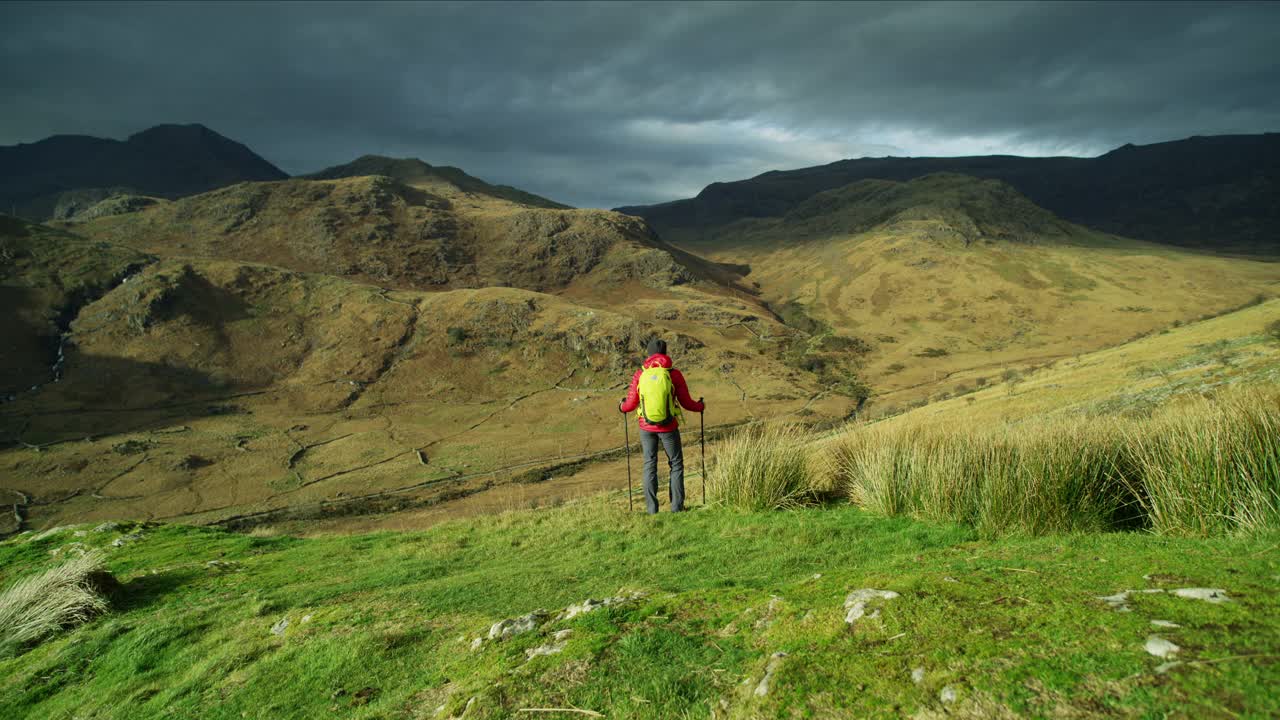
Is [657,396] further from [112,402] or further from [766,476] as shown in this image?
[112,402]

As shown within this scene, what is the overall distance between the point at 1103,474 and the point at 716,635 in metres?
4.87

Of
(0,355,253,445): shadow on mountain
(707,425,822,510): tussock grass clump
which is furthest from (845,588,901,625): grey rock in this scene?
(0,355,253,445): shadow on mountain

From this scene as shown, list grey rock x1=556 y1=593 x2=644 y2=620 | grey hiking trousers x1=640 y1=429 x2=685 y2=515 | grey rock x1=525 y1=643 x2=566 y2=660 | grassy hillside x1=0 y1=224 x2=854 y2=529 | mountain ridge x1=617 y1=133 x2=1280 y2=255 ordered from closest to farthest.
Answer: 1. grey rock x1=525 y1=643 x2=566 y2=660
2. grey rock x1=556 y1=593 x2=644 y2=620
3. grey hiking trousers x1=640 y1=429 x2=685 y2=515
4. grassy hillside x1=0 y1=224 x2=854 y2=529
5. mountain ridge x1=617 y1=133 x2=1280 y2=255

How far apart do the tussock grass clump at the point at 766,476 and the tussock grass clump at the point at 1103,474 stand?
102cm

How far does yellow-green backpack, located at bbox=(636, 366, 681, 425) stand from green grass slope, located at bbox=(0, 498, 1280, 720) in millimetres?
1652

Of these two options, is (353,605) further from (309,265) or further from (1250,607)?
(309,265)

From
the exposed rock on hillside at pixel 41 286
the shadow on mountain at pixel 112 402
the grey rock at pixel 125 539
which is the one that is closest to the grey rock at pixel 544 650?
the grey rock at pixel 125 539

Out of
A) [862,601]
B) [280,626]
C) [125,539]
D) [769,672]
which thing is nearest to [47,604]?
[280,626]

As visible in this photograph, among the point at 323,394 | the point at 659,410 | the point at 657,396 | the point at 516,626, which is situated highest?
the point at 657,396

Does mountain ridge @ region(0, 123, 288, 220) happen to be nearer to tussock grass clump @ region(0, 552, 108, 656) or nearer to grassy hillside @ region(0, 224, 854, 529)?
grassy hillside @ region(0, 224, 854, 529)

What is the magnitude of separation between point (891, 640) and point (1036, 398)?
17852 millimetres

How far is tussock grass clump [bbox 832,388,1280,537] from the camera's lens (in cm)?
525

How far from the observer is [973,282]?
6338cm

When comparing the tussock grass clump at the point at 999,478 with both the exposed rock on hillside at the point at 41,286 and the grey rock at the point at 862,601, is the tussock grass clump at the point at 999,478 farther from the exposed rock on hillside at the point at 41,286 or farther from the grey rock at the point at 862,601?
the exposed rock on hillside at the point at 41,286
